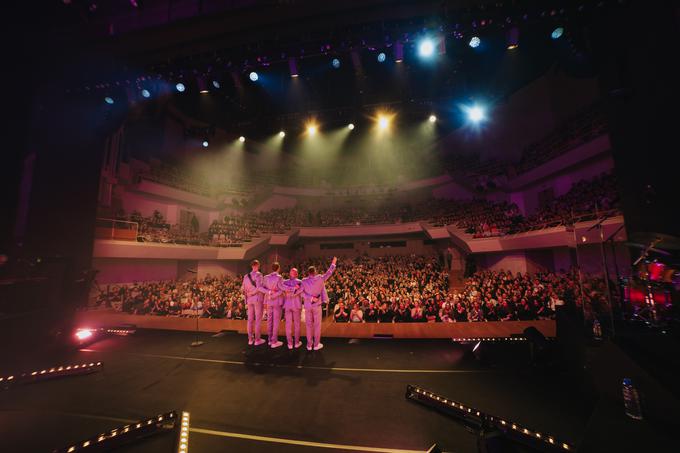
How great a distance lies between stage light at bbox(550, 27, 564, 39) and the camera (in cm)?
576

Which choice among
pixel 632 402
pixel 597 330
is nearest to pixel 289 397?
pixel 632 402

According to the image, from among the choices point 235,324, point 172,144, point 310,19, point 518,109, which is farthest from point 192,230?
point 518,109

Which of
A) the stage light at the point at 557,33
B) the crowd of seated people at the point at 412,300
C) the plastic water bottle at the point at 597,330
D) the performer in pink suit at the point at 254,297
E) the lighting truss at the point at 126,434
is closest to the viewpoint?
the lighting truss at the point at 126,434

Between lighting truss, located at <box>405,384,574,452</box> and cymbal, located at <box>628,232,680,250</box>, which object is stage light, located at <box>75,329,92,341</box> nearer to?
lighting truss, located at <box>405,384,574,452</box>

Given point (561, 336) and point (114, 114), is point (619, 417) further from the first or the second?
point (114, 114)

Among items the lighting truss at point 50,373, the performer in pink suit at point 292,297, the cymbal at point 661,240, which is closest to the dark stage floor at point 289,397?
the lighting truss at point 50,373

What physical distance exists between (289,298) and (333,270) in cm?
135

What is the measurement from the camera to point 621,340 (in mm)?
3523

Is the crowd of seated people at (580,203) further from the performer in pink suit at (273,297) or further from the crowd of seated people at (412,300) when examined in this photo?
the performer in pink suit at (273,297)

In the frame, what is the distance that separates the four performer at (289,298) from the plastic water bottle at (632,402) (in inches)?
160

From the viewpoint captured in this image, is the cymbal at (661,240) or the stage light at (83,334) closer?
the cymbal at (661,240)

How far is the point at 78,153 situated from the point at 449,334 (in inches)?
486

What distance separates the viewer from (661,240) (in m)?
4.14

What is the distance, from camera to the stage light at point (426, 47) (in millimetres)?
5820
